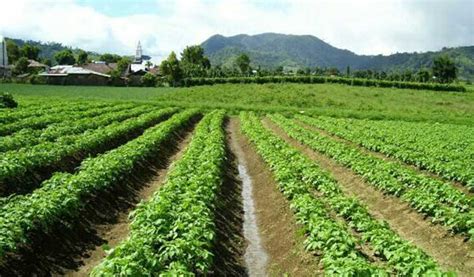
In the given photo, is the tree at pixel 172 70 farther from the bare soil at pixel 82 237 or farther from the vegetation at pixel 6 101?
the bare soil at pixel 82 237

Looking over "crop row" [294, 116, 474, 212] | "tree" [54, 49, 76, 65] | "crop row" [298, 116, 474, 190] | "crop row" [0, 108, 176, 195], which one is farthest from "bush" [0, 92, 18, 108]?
"tree" [54, 49, 76, 65]

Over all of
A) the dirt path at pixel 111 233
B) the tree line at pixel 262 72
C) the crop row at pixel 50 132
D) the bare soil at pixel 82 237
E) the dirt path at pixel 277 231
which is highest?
the tree line at pixel 262 72

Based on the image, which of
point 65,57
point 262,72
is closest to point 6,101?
point 262,72

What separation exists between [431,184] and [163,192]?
7.90m

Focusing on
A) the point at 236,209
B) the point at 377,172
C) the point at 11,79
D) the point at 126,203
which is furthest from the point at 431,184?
the point at 11,79

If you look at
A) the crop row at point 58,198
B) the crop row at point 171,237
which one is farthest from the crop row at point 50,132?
the crop row at point 171,237

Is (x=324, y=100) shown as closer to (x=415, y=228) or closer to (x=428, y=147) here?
(x=428, y=147)

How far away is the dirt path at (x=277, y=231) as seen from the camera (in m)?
10.2

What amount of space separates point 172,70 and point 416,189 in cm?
7827

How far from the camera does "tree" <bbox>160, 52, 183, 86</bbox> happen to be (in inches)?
3484

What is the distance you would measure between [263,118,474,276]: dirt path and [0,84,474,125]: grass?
3016 centimetres

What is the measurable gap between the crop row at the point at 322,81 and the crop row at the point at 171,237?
66615 millimetres

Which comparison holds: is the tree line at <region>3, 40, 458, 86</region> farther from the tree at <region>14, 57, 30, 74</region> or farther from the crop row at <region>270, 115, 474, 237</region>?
the crop row at <region>270, 115, 474, 237</region>

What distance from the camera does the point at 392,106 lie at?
56.7 meters
